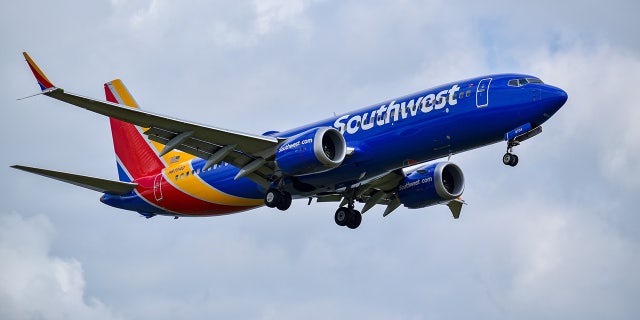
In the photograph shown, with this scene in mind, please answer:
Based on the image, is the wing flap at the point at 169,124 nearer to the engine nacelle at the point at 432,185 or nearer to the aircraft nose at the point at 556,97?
the engine nacelle at the point at 432,185

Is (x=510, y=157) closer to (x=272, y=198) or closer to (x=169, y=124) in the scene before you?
(x=272, y=198)

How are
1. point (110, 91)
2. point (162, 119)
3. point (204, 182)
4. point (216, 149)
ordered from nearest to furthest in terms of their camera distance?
point (162, 119)
point (216, 149)
point (204, 182)
point (110, 91)

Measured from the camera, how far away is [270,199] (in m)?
45.6

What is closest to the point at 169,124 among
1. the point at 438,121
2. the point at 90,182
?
the point at 90,182

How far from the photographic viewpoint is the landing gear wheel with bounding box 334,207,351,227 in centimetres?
4991

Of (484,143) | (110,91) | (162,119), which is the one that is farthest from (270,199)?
(110,91)

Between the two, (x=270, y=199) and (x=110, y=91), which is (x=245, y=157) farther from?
(x=110, y=91)

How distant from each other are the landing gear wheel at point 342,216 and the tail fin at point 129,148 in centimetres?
895

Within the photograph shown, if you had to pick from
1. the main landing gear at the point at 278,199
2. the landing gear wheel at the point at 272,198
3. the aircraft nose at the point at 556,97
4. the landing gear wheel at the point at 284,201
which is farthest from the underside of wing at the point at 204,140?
the aircraft nose at the point at 556,97

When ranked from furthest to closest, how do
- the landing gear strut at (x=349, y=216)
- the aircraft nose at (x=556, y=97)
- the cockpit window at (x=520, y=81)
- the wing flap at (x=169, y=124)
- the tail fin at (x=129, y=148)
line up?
1. the tail fin at (x=129, y=148)
2. the landing gear strut at (x=349, y=216)
3. the cockpit window at (x=520, y=81)
4. the aircraft nose at (x=556, y=97)
5. the wing flap at (x=169, y=124)

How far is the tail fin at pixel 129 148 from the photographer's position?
5322 centimetres

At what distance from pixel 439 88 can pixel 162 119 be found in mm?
11157

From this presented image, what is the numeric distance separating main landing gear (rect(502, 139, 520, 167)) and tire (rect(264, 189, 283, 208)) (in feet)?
32.0

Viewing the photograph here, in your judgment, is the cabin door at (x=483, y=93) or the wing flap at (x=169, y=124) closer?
the wing flap at (x=169, y=124)
